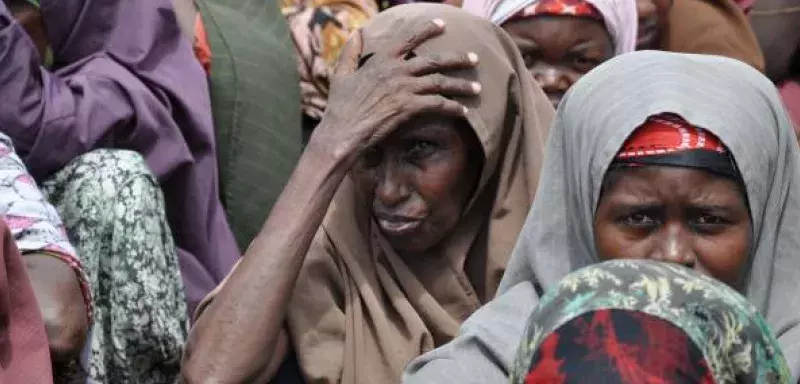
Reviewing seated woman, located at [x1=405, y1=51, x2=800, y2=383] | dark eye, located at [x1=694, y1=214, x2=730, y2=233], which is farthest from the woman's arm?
dark eye, located at [x1=694, y1=214, x2=730, y2=233]

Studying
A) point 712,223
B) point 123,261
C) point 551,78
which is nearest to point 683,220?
point 712,223

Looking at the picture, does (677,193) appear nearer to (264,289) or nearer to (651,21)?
(264,289)

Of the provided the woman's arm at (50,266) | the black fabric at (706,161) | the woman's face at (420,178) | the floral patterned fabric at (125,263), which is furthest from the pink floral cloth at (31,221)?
the black fabric at (706,161)

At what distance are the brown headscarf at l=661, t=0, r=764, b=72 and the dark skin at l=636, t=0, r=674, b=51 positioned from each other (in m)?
0.06

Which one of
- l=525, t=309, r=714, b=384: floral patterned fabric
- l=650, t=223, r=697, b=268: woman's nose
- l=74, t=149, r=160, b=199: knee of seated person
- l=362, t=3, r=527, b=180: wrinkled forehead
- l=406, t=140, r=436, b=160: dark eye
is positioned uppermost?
l=525, t=309, r=714, b=384: floral patterned fabric

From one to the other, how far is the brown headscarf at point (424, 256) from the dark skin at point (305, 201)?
1.9 inches

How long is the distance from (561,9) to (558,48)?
98 millimetres

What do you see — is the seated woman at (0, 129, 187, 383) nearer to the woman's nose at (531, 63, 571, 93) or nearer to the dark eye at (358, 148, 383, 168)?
the dark eye at (358, 148, 383, 168)

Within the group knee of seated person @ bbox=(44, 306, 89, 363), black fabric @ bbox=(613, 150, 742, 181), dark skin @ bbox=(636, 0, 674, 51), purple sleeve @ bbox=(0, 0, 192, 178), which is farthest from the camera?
dark skin @ bbox=(636, 0, 674, 51)

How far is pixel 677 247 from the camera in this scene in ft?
11.3

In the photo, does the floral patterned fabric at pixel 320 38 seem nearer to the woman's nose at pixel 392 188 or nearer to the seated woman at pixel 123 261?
the seated woman at pixel 123 261

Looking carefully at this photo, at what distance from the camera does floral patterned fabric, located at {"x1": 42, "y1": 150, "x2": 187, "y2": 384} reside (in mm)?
4703

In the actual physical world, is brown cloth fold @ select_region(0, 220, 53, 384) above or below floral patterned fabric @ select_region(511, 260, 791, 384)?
below

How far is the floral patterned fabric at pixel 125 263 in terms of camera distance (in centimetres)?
470
